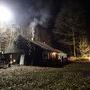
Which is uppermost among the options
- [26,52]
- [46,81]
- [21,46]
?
[21,46]

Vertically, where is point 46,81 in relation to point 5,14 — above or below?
below

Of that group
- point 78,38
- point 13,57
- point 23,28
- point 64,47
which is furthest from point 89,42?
point 13,57

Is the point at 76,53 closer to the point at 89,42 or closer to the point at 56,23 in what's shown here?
the point at 89,42

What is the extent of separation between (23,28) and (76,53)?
17.6m

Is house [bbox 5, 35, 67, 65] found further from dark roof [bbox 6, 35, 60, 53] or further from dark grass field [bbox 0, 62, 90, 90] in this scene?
dark grass field [bbox 0, 62, 90, 90]

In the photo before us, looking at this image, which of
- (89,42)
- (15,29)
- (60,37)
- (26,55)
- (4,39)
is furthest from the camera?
(60,37)

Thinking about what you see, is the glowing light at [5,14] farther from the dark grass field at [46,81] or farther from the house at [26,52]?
the dark grass field at [46,81]

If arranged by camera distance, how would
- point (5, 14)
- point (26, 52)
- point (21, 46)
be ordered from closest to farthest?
point (26, 52) → point (21, 46) → point (5, 14)

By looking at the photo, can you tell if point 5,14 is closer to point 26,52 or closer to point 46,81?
point 26,52

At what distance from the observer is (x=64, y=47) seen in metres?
64.2

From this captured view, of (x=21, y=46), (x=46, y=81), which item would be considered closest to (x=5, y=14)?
(x=21, y=46)

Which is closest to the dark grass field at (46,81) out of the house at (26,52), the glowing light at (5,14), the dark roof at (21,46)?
the house at (26,52)

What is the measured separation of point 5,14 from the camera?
4681 centimetres

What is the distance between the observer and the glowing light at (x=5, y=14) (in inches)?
1747
